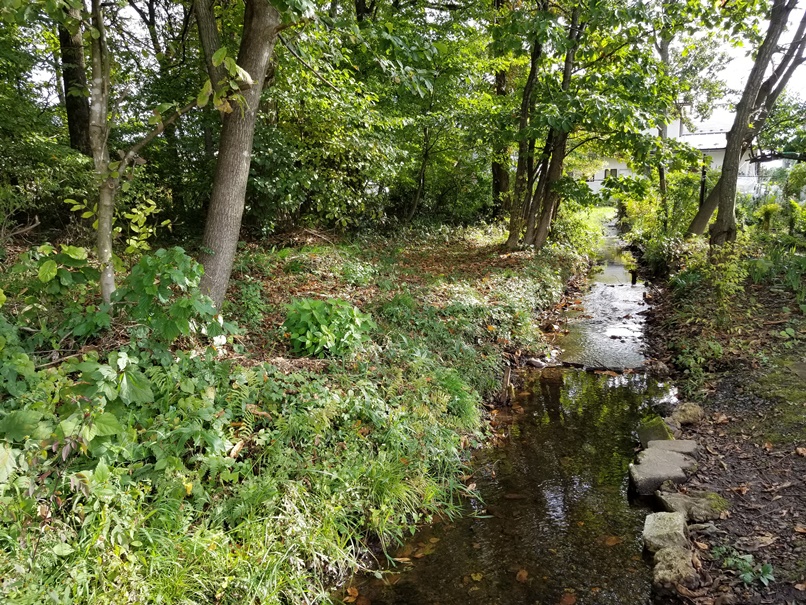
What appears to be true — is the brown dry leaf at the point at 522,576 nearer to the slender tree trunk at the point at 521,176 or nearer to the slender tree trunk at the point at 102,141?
the slender tree trunk at the point at 102,141

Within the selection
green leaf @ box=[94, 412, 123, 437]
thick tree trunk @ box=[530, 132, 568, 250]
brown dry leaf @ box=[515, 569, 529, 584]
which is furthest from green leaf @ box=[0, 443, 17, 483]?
thick tree trunk @ box=[530, 132, 568, 250]

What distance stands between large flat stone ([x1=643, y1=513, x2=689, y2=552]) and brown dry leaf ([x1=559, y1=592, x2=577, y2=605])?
0.79m

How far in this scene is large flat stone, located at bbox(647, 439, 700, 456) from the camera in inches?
193

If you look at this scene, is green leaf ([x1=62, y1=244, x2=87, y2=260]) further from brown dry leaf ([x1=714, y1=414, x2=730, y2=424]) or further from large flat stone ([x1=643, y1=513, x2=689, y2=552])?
brown dry leaf ([x1=714, y1=414, x2=730, y2=424])

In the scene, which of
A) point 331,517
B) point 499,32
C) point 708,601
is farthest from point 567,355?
point 499,32

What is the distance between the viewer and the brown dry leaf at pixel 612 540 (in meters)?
3.85

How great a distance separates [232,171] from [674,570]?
5.24 m

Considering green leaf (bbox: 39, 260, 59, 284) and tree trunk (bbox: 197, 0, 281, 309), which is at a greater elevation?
tree trunk (bbox: 197, 0, 281, 309)

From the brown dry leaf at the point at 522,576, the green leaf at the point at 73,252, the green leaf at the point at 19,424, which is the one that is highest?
the green leaf at the point at 73,252

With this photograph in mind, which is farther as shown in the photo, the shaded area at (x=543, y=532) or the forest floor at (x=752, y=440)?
the shaded area at (x=543, y=532)

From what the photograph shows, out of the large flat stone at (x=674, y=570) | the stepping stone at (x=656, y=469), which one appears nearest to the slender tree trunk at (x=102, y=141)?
the large flat stone at (x=674, y=570)

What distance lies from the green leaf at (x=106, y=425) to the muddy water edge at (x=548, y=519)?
1.98m

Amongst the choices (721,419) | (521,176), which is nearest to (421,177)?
(521,176)

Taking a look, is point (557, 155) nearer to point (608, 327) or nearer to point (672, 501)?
point (608, 327)
